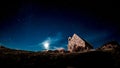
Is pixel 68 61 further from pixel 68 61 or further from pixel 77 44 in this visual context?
pixel 77 44

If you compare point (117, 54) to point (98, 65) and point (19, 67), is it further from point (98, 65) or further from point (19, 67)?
point (19, 67)

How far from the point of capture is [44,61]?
90.2ft

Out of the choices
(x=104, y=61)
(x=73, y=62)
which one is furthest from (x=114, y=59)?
(x=73, y=62)

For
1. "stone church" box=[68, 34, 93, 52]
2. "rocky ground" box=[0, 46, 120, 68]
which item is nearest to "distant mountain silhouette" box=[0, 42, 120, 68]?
"rocky ground" box=[0, 46, 120, 68]

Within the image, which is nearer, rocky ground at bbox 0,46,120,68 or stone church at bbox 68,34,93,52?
rocky ground at bbox 0,46,120,68

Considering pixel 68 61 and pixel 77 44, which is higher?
pixel 77 44

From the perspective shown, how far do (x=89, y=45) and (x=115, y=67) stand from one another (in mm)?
28542

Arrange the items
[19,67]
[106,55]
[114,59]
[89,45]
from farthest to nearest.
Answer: [89,45], [106,55], [114,59], [19,67]

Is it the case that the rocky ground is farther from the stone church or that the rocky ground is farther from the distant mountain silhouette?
the stone church

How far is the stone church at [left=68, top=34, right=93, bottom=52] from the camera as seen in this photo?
1975 inches

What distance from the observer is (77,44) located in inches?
2085

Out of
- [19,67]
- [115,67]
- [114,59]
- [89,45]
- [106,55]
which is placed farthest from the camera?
[89,45]

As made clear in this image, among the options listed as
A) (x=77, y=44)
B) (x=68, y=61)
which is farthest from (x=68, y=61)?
(x=77, y=44)

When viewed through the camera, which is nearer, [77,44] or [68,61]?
[68,61]
